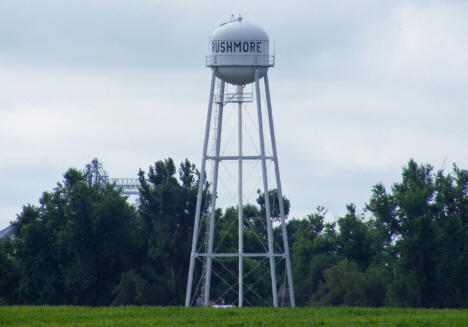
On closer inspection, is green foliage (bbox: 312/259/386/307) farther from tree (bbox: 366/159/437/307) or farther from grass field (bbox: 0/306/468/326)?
grass field (bbox: 0/306/468/326)

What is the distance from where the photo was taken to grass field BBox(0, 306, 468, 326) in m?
27.9

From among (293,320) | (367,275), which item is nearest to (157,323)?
(293,320)

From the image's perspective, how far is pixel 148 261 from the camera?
176 feet

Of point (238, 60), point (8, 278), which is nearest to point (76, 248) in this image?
point (8, 278)

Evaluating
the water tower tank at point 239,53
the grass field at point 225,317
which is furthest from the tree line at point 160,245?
the grass field at point 225,317

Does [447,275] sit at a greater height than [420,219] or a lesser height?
lesser

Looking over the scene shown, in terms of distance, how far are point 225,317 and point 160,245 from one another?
23144 mm

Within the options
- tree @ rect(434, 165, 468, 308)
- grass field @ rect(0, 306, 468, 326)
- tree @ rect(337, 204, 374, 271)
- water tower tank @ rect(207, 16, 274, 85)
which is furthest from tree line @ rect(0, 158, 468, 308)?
grass field @ rect(0, 306, 468, 326)

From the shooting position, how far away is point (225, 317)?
29469 millimetres

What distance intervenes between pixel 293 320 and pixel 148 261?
2625 centimetres

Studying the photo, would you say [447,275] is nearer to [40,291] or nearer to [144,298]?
[144,298]

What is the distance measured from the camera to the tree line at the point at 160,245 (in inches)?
1889

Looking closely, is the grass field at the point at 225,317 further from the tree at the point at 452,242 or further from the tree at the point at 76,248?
the tree at the point at 76,248

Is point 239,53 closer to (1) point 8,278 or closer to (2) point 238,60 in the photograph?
(2) point 238,60
